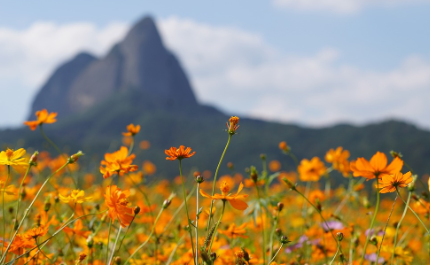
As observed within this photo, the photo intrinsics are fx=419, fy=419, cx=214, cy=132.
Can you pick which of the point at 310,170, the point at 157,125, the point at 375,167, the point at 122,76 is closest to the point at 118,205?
the point at 375,167

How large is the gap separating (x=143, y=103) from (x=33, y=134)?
44.0 ft

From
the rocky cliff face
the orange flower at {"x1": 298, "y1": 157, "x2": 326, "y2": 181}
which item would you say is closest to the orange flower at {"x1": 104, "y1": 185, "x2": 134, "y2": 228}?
the orange flower at {"x1": 298, "y1": 157, "x2": 326, "y2": 181}

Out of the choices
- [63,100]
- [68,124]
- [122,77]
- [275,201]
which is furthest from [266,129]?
[63,100]

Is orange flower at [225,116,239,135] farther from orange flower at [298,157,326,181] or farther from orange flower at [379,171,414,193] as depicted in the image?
orange flower at [298,157,326,181]

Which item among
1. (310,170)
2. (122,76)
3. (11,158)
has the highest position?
(11,158)

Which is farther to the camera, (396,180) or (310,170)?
(310,170)

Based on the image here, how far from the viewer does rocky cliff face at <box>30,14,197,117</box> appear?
47.5 meters

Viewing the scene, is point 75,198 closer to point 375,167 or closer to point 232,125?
point 232,125

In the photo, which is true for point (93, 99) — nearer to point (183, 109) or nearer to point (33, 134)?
point (183, 109)

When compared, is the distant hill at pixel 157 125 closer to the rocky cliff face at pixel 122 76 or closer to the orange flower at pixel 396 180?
the rocky cliff face at pixel 122 76

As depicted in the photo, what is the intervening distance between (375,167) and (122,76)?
4910 cm

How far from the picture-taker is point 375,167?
1057mm

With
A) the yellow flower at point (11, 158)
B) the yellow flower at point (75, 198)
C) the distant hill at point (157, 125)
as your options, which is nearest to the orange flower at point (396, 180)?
the yellow flower at point (75, 198)

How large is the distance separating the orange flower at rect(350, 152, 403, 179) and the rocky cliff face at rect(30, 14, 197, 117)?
44.2 metres
